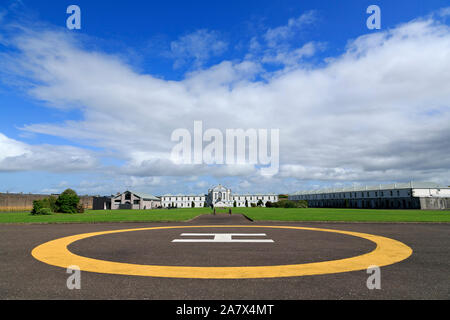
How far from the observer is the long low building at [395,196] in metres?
66.7

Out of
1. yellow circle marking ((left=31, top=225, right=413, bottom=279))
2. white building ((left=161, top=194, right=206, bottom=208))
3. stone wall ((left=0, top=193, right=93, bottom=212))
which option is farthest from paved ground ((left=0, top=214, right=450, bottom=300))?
white building ((left=161, top=194, right=206, bottom=208))

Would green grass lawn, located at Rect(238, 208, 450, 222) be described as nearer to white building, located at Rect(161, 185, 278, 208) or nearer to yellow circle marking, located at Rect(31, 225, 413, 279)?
yellow circle marking, located at Rect(31, 225, 413, 279)

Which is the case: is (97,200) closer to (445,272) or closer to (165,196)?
(165,196)

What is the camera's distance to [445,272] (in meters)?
6.78

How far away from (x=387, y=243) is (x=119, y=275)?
35.2 ft

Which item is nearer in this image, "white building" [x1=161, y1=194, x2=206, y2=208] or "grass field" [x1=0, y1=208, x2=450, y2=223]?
"grass field" [x1=0, y1=208, x2=450, y2=223]

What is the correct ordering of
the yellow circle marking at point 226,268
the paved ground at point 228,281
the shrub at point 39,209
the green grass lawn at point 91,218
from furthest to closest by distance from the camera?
the shrub at point 39,209 < the green grass lawn at point 91,218 < the yellow circle marking at point 226,268 < the paved ground at point 228,281

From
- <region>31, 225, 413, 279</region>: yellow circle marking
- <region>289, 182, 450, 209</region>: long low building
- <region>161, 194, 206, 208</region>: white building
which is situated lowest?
<region>161, 194, 206, 208</region>: white building

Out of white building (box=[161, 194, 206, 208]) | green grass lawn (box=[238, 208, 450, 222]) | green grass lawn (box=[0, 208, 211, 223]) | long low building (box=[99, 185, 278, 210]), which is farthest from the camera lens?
white building (box=[161, 194, 206, 208])

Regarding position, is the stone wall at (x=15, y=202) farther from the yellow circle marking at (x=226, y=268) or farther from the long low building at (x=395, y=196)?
the long low building at (x=395, y=196)

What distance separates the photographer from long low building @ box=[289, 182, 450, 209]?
6669cm

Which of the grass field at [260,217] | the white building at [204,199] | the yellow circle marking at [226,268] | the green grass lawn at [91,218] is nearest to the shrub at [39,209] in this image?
the grass field at [260,217]

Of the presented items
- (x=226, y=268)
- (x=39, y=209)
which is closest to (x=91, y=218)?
(x=39, y=209)
